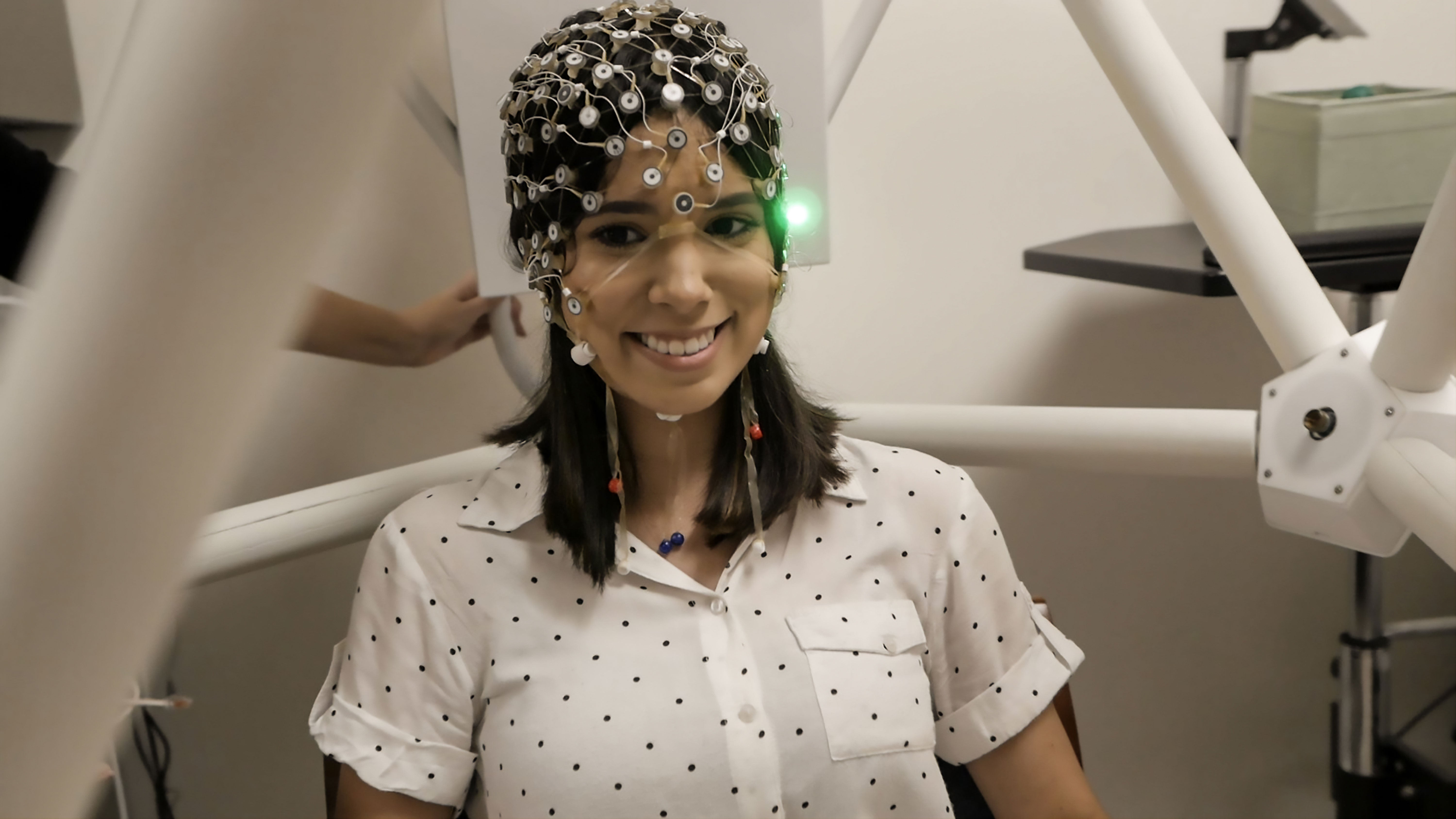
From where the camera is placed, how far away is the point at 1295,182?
1394 mm

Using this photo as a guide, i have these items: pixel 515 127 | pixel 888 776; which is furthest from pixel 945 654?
pixel 515 127

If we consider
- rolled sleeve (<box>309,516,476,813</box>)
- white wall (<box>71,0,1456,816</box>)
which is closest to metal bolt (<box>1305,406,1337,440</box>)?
rolled sleeve (<box>309,516,476,813</box>)

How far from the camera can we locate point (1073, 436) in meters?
1.11

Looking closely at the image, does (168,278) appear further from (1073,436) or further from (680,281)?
(1073,436)

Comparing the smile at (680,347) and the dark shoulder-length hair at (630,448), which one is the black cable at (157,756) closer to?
the dark shoulder-length hair at (630,448)

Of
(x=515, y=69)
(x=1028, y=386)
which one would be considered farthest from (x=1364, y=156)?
(x=515, y=69)

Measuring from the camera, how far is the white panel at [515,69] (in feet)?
3.48

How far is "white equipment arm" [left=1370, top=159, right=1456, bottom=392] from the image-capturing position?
0.64 meters

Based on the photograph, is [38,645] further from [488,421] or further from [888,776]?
[488,421]

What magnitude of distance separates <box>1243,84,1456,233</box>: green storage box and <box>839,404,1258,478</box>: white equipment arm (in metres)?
0.38

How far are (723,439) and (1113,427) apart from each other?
368 mm

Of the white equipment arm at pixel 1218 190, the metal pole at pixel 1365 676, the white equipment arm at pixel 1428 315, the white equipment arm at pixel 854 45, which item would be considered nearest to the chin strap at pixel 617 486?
the white equipment arm at pixel 854 45

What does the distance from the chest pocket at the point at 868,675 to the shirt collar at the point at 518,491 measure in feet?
0.39

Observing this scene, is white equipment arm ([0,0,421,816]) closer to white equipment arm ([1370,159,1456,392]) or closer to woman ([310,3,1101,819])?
white equipment arm ([1370,159,1456,392])
